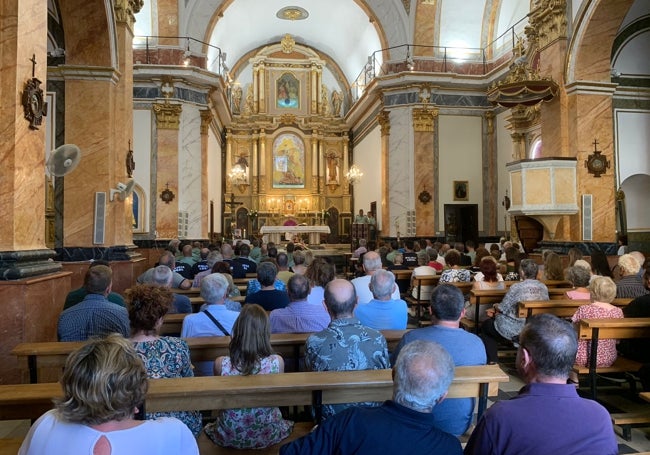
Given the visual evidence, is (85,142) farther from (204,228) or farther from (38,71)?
(204,228)

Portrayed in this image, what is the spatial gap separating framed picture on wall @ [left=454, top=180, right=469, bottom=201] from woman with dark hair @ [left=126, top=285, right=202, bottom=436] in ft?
47.8

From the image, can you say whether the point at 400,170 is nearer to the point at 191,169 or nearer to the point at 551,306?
the point at 191,169

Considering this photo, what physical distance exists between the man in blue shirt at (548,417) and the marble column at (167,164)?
13696 millimetres

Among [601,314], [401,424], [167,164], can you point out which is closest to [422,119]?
[167,164]

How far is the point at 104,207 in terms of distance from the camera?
7961mm

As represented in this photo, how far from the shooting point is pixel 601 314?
4.21 m

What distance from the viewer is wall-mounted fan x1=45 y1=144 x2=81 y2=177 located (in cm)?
662

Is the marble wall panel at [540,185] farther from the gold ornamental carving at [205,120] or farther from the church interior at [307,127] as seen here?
the gold ornamental carving at [205,120]

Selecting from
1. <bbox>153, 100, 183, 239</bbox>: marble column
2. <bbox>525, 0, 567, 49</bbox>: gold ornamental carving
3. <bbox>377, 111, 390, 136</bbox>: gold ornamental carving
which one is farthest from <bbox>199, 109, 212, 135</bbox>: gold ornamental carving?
<bbox>525, 0, 567, 49</bbox>: gold ornamental carving

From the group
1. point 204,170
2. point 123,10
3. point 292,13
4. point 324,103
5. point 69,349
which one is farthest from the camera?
point 324,103

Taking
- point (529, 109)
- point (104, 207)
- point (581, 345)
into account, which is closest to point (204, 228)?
point (104, 207)

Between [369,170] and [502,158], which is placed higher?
[369,170]

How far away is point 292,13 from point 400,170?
30.6 ft

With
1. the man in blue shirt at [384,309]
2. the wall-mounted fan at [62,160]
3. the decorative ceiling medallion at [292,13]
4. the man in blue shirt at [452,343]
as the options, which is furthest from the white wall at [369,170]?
the man in blue shirt at [452,343]
